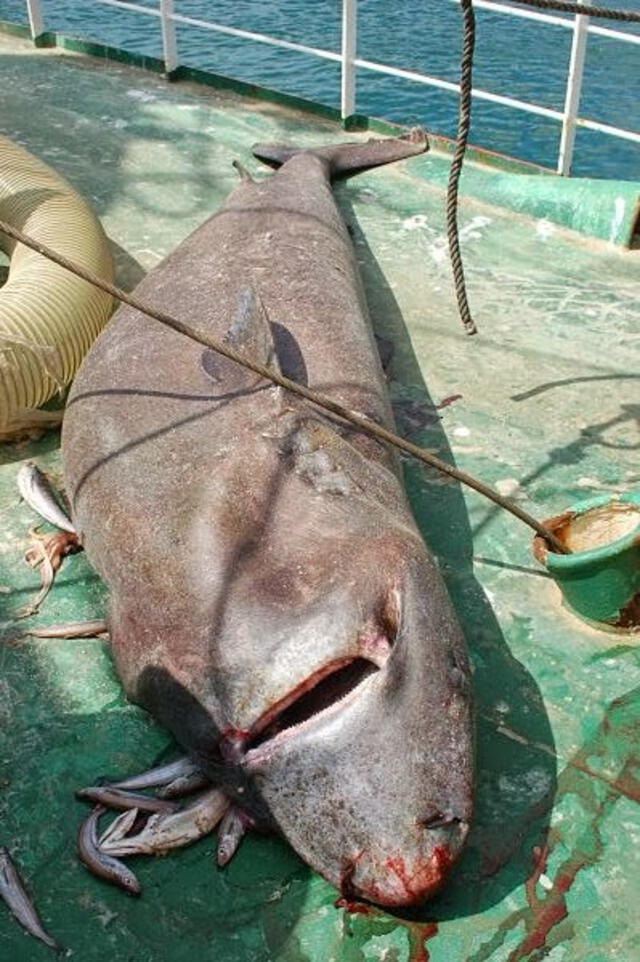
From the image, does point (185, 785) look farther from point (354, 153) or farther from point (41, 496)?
point (354, 153)

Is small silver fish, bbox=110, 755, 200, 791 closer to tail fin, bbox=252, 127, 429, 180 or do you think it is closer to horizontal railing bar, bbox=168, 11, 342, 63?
tail fin, bbox=252, 127, 429, 180

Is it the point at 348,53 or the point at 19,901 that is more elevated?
the point at 348,53

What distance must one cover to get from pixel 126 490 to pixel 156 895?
1.44 m

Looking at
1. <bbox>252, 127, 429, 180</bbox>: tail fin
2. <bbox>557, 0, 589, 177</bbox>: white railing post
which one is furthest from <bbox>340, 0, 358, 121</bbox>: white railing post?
<bbox>557, 0, 589, 177</bbox>: white railing post

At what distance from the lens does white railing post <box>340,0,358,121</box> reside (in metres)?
8.32

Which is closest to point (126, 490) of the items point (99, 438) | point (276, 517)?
point (99, 438)

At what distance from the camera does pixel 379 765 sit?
290 cm

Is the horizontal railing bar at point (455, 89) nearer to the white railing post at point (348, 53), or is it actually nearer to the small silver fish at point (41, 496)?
the white railing post at point (348, 53)

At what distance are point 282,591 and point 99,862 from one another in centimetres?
100

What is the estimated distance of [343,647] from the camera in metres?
3.08

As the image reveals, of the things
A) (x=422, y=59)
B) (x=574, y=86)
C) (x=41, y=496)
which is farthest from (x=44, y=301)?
(x=422, y=59)

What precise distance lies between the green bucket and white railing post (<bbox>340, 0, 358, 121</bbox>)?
5.46 m

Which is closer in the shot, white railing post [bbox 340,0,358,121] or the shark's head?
the shark's head

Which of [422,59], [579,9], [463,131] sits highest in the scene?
[579,9]
